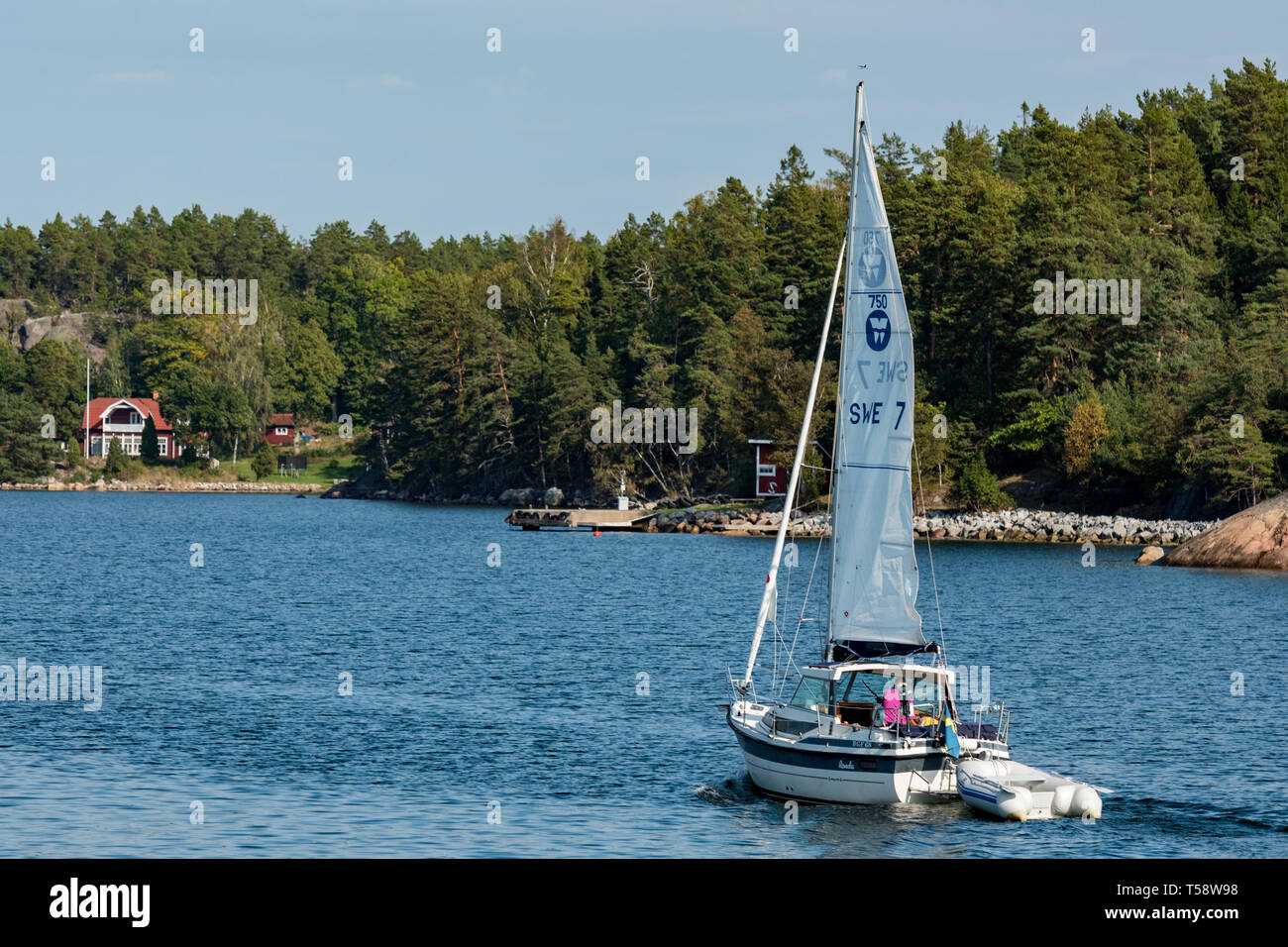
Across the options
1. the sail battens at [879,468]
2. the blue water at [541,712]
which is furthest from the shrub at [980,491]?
the sail battens at [879,468]

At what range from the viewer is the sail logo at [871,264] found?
2733 cm

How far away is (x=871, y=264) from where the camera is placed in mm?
27391

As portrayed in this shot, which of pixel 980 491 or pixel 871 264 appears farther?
pixel 980 491

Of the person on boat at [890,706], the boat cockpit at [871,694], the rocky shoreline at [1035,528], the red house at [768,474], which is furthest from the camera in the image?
the red house at [768,474]

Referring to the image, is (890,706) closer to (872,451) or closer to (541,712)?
(872,451)

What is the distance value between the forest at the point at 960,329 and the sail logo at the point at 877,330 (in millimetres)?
70286

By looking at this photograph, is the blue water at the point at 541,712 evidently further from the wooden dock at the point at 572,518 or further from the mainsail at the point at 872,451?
the wooden dock at the point at 572,518

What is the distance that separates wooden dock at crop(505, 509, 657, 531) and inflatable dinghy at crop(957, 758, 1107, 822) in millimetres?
98786

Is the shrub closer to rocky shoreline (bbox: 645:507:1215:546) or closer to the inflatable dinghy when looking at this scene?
rocky shoreline (bbox: 645:507:1215:546)

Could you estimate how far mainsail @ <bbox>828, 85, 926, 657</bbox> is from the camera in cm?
2736

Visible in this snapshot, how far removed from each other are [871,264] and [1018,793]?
34.0 ft

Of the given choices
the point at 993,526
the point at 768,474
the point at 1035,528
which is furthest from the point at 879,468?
the point at 768,474

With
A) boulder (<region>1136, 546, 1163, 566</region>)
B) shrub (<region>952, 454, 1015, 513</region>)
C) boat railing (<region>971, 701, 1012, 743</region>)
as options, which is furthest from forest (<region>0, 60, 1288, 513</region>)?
boat railing (<region>971, 701, 1012, 743</region>)
